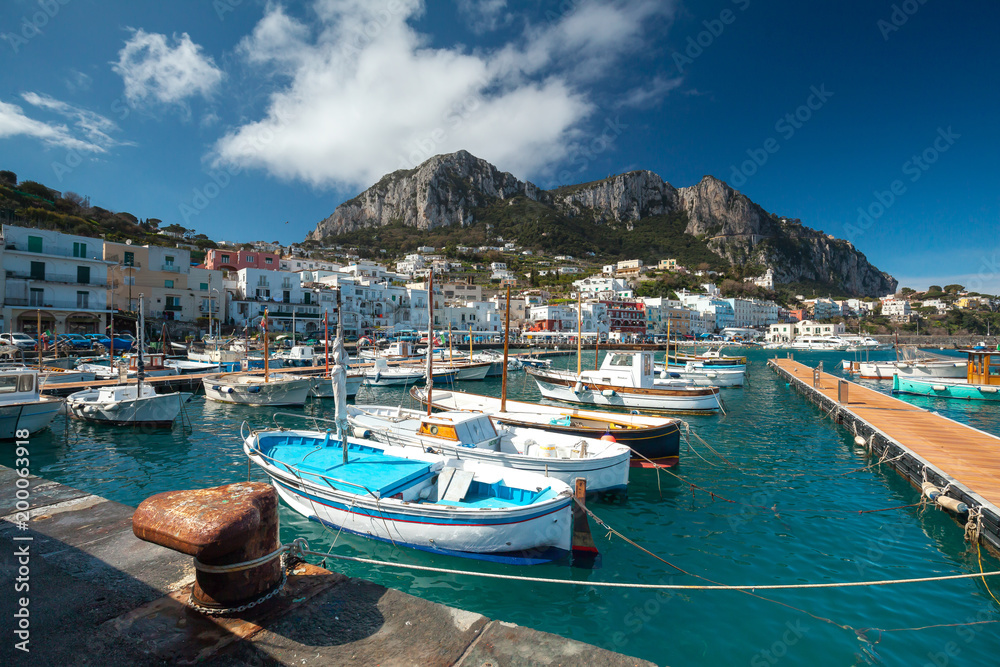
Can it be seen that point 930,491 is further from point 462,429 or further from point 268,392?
point 268,392

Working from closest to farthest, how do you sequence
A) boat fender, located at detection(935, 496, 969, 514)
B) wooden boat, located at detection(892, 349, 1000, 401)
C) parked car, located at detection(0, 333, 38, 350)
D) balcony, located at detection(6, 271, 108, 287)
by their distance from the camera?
boat fender, located at detection(935, 496, 969, 514)
wooden boat, located at detection(892, 349, 1000, 401)
parked car, located at detection(0, 333, 38, 350)
balcony, located at detection(6, 271, 108, 287)

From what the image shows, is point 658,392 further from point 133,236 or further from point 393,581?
point 133,236

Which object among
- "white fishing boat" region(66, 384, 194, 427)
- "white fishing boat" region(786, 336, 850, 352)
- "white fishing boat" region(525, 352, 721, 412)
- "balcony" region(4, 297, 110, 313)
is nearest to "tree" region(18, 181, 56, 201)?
"balcony" region(4, 297, 110, 313)

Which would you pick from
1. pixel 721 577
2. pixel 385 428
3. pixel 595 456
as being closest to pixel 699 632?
pixel 721 577

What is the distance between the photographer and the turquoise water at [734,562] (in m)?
6.94

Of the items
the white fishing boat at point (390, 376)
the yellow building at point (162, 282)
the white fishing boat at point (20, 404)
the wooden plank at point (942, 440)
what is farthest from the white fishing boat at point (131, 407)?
the yellow building at point (162, 282)

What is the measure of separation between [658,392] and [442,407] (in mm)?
12971

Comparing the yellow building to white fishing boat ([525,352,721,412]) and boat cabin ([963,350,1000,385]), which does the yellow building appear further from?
boat cabin ([963,350,1000,385])

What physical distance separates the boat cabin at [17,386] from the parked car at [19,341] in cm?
2534

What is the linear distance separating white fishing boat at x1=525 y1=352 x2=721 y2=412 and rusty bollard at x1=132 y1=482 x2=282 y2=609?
2414cm

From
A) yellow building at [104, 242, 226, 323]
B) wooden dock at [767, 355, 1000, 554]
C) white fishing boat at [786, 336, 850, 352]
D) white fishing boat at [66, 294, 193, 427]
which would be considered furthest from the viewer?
white fishing boat at [786, 336, 850, 352]

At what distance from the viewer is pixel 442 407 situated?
1906 centimetres

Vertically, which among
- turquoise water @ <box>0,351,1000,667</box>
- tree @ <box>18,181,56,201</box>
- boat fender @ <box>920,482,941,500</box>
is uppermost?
tree @ <box>18,181,56,201</box>

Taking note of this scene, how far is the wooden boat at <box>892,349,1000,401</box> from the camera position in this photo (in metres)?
31.2
